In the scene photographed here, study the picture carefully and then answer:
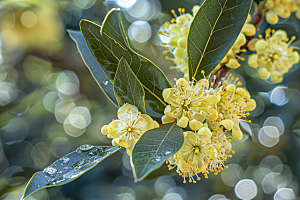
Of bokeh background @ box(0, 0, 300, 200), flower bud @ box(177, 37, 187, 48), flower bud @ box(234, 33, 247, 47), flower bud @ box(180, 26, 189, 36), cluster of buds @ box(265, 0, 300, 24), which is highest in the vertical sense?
cluster of buds @ box(265, 0, 300, 24)

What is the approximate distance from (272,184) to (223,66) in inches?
69.2

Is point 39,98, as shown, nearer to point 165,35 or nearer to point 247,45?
point 165,35

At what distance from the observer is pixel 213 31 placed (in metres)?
0.64

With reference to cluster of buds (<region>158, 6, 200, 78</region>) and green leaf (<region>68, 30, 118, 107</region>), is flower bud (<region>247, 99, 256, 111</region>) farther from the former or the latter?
green leaf (<region>68, 30, 118, 107</region>)

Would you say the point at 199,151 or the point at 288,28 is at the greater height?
the point at 288,28

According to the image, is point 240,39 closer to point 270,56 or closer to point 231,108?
point 270,56

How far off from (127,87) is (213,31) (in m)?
0.33

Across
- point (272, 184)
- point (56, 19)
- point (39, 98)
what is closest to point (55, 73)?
point (39, 98)

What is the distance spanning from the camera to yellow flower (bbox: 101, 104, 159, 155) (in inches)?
23.9

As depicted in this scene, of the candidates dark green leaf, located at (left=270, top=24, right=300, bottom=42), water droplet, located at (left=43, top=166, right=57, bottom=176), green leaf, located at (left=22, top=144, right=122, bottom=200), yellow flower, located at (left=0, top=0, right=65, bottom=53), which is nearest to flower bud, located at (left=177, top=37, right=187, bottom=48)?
green leaf, located at (left=22, top=144, right=122, bottom=200)

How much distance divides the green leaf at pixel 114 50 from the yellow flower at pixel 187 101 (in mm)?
54

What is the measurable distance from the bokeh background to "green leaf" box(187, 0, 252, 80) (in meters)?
1.14

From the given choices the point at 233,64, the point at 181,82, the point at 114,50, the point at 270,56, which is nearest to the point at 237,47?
the point at 233,64

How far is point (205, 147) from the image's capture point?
65cm
